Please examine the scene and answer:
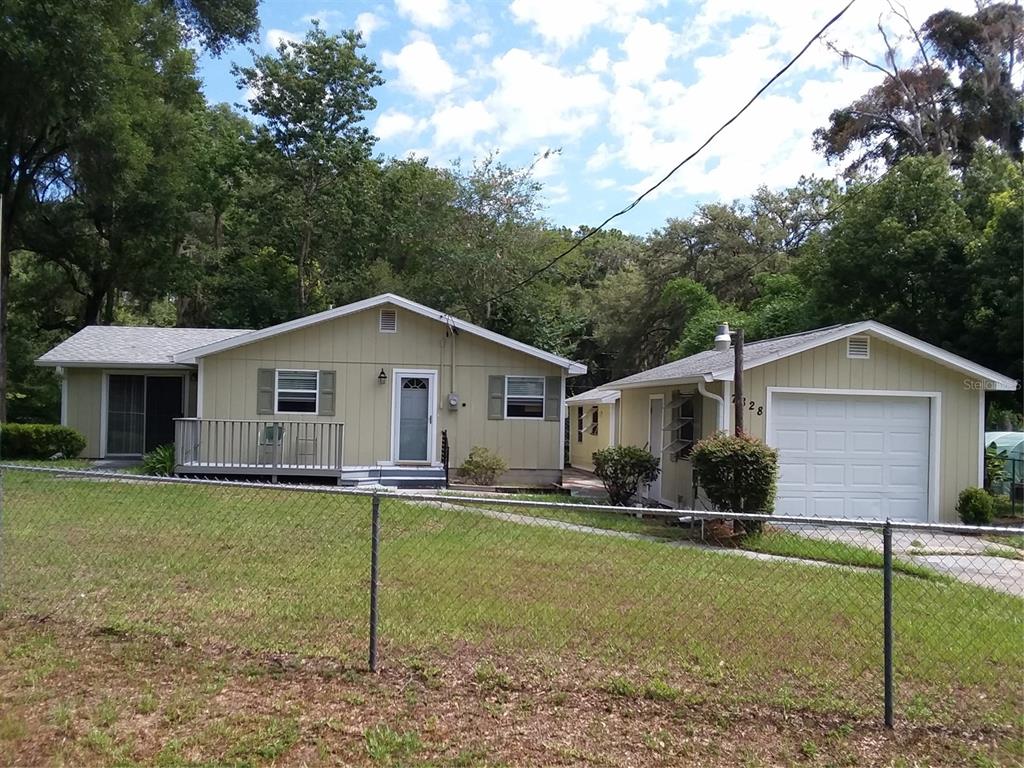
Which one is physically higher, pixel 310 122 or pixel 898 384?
pixel 310 122

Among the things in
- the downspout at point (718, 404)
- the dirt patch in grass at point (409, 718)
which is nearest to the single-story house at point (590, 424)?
the downspout at point (718, 404)

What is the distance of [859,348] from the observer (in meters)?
12.6

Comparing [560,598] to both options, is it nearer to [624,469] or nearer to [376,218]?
[624,469]

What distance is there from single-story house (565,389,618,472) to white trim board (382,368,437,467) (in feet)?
16.6

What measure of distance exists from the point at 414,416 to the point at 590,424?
388 inches

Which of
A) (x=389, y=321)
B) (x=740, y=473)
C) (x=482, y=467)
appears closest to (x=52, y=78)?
(x=389, y=321)

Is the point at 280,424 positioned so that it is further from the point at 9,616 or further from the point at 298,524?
the point at 9,616

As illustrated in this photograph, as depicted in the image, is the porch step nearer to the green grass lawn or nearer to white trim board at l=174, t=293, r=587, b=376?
white trim board at l=174, t=293, r=587, b=376

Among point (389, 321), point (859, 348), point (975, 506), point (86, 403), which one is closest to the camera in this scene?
point (975, 506)

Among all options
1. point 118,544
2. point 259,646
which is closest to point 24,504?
point 118,544

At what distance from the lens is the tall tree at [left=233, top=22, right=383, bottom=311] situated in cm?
3106

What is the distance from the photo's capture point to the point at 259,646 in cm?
505

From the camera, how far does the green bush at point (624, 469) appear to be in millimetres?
14062

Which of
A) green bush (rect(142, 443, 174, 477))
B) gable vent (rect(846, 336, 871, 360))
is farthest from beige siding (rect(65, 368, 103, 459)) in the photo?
gable vent (rect(846, 336, 871, 360))
